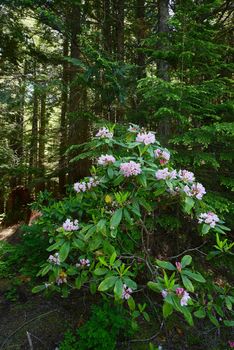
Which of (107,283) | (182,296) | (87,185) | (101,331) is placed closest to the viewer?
(182,296)

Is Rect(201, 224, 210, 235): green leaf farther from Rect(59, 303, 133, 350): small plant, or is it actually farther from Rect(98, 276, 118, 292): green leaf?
Rect(59, 303, 133, 350): small plant

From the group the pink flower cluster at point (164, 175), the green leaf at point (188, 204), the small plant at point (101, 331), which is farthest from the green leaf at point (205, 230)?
the small plant at point (101, 331)

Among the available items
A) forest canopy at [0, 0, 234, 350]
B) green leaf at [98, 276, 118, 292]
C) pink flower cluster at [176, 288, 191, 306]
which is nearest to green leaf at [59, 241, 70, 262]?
forest canopy at [0, 0, 234, 350]

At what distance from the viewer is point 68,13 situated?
7148 millimetres

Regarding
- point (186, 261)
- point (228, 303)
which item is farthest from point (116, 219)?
point (228, 303)

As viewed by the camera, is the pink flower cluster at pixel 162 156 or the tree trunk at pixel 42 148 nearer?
the pink flower cluster at pixel 162 156

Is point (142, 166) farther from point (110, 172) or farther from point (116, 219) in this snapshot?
point (116, 219)

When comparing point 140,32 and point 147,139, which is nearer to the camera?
point 147,139

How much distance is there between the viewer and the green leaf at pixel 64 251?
247 cm

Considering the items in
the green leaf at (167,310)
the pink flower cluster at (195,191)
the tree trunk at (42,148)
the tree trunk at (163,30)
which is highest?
the tree trunk at (163,30)

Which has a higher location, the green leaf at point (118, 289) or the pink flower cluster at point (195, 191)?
the pink flower cluster at point (195, 191)

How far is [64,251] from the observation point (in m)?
2.51

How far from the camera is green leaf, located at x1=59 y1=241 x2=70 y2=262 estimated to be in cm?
247

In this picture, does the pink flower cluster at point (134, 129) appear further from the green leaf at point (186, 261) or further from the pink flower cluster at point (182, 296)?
the pink flower cluster at point (182, 296)
